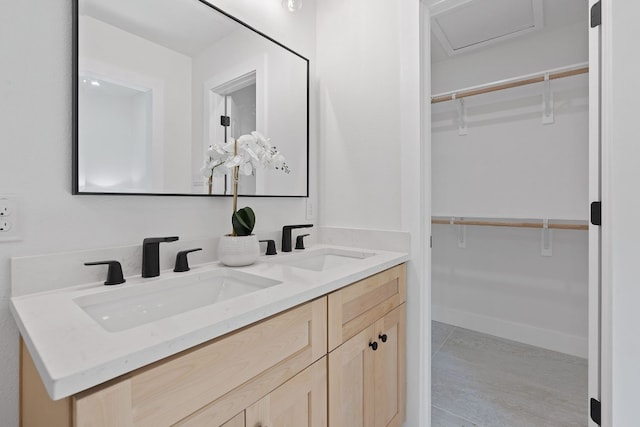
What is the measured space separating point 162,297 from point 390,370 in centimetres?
96

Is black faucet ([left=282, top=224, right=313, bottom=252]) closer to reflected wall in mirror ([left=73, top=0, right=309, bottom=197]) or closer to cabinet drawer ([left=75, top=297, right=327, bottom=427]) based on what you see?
reflected wall in mirror ([left=73, top=0, right=309, bottom=197])

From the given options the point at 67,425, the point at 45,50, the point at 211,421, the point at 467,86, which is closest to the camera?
the point at 67,425

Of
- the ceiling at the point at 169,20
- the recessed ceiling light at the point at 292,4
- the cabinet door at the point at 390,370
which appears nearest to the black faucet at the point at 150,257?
the ceiling at the point at 169,20

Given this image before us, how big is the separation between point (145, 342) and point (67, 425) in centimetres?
15

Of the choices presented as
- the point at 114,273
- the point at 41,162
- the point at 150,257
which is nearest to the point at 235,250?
the point at 150,257

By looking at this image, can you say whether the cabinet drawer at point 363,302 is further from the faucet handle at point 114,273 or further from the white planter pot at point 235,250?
the faucet handle at point 114,273

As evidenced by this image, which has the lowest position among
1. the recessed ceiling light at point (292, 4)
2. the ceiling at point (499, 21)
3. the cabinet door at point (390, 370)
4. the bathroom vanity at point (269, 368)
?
the cabinet door at point (390, 370)

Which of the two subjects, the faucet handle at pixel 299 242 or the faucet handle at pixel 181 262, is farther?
the faucet handle at pixel 299 242

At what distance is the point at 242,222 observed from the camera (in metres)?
1.25

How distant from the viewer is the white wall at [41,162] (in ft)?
2.69

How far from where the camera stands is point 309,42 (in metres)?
1.82

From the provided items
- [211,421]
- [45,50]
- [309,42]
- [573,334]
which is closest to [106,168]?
[45,50]

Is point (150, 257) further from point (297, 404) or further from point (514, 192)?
point (514, 192)

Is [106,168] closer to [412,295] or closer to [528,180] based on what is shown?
[412,295]
